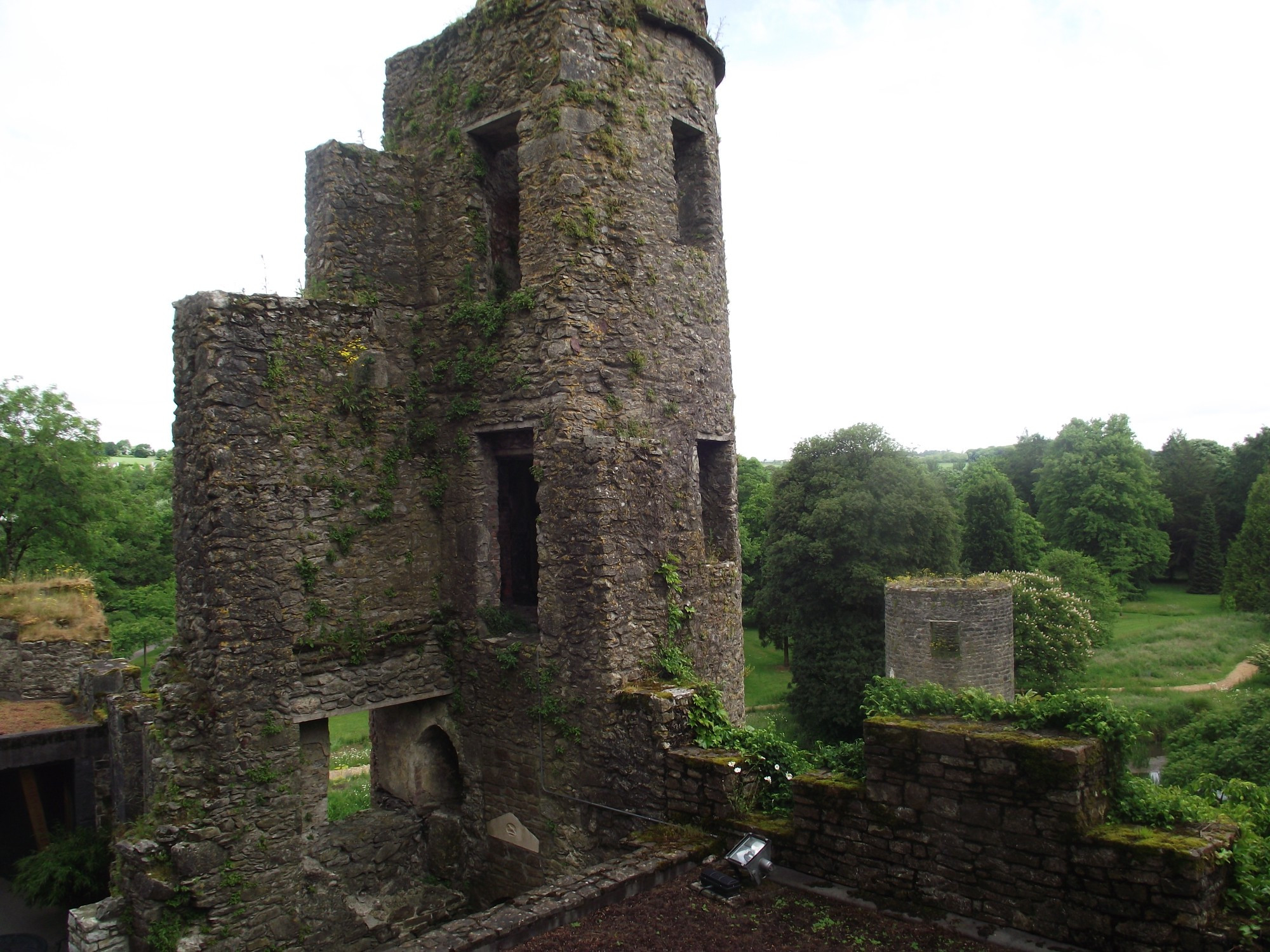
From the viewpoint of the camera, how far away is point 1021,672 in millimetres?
28797

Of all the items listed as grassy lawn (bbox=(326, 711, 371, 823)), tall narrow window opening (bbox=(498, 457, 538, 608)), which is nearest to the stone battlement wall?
tall narrow window opening (bbox=(498, 457, 538, 608))

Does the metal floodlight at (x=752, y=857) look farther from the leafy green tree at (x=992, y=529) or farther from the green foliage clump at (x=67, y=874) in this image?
the leafy green tree at (x=992, y=529)

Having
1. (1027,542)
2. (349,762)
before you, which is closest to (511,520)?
(349,762)

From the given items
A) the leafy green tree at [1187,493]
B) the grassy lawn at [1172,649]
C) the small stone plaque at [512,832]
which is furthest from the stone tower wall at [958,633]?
the leafy green tree at [1187,493]

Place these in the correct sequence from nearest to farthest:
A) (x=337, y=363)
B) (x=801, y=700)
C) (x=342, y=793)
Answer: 1. (x=337, y=363)
2. (x=342, y=793)
3. (x=801, y=700)

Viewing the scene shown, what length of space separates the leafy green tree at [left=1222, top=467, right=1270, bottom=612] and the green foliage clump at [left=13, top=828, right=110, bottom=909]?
46579 millimetres

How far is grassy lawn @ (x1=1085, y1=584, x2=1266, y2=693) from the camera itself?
30.3 meters

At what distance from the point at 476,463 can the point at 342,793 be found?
1156 cm

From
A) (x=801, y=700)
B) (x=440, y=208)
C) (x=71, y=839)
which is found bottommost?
(x=801, y=700)

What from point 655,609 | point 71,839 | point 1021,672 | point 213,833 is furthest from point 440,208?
point 1021,672

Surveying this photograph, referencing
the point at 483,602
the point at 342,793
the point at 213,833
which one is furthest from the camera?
the point at 342,793

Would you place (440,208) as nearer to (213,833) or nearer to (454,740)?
(454,740)

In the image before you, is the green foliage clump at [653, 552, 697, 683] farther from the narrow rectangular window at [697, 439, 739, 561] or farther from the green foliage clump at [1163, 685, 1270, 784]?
the green foliage clump at [1163, 685, 1270, 784]

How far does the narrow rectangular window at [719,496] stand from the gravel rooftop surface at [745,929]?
4.51m
